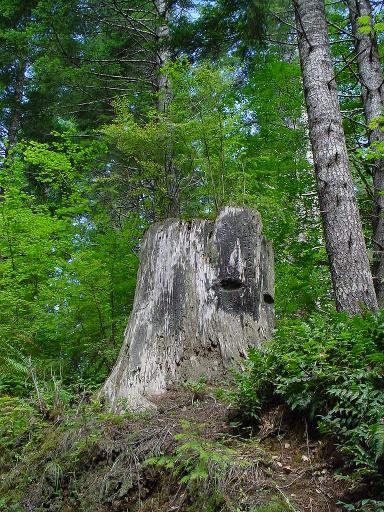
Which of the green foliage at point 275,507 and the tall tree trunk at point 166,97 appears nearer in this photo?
the green foliage at point 275,507

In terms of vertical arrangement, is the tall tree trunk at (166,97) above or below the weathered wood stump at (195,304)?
above

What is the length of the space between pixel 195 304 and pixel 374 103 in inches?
201

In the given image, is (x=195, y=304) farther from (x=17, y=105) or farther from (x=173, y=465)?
(x=17, y=105)

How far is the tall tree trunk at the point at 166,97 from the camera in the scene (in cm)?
717

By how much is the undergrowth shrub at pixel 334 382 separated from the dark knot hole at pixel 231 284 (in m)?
1.19

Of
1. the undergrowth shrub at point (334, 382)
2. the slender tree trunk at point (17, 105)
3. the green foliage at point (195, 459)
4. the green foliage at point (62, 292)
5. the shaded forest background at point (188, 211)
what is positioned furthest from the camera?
the slender tree trunk at point (17, 105)

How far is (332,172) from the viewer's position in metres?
5.82

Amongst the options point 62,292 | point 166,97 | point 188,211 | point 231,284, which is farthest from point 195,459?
point 166,97

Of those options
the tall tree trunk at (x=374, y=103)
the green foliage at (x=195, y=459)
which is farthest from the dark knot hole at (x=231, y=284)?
the tall tree trunk at (x=374, y=103)

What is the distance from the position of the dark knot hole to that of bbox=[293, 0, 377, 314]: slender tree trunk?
116cm

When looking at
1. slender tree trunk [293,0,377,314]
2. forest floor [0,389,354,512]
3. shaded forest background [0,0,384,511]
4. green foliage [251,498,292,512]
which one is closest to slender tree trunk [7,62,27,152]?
shaded forest background [0,0,384,511]

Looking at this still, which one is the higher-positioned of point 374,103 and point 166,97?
point 166,97

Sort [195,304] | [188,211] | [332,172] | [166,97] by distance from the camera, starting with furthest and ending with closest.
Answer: [166,97]
[188,211]
[332,172]
[195,304]

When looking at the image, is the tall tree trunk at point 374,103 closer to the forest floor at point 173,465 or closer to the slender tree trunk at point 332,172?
the slender tree trunk at point 332,172
